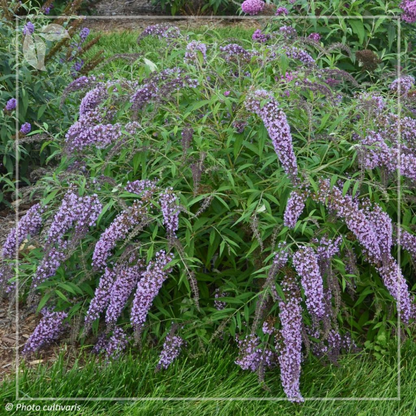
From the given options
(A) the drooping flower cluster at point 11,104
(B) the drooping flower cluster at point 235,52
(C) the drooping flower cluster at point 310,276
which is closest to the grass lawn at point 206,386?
(C) the drooping flower cluster at point 310,276

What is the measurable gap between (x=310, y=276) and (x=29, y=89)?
10.9 feet

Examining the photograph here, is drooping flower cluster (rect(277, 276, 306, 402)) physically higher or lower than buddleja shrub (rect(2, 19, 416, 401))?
lower

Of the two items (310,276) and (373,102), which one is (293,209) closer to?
(310,276)

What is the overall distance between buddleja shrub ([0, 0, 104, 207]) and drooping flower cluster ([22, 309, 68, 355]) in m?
1.71

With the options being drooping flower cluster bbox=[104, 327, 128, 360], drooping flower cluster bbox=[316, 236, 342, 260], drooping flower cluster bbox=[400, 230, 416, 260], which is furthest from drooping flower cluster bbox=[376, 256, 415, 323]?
drooping flower cluster bbox=[104, 327, 128, 360]

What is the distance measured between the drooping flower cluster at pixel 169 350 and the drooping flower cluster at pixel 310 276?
79cm

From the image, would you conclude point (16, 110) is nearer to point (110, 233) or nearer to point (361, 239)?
point (110, 233)

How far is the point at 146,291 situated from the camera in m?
3.76

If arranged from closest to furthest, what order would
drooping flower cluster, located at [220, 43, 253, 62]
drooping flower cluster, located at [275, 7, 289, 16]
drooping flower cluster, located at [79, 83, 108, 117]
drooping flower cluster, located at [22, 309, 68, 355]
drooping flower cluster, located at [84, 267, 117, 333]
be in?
1. drooping flower cluster, located at [84, 267, 117, 333]
2. drooping flower cluster, located at [22, 309, 68, 355]
3. drooping flower cluster, located at [79, 83, 108, 117]
4. drooping flower cluster, located at [220, 43, 253, 62]
5. drooping flower cluster, located at [275, 7, 289, 16]

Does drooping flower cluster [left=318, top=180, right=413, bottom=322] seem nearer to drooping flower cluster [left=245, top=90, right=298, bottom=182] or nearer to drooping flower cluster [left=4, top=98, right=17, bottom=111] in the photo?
drooping flower cluster [left=245, top=90, right=298, bottom=182]

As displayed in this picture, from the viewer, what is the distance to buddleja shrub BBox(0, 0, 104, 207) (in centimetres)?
578

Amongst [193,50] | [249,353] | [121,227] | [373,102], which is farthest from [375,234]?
[193,50]

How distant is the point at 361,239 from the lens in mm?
3742

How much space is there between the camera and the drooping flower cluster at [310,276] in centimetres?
363
